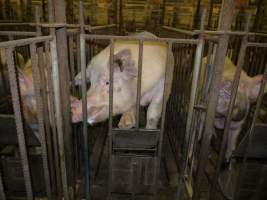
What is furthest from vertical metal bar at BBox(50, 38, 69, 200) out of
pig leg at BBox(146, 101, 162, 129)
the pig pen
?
pig leg at BBox(146, 101, 162, 129)

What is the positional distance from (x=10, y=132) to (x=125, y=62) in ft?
3.51

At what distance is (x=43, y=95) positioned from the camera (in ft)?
5.39

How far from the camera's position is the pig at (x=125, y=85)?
204 cm

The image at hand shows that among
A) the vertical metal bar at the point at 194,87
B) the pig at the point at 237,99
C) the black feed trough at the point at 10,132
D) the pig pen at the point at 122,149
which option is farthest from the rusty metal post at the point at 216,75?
the black feed trough at the point at 10,132

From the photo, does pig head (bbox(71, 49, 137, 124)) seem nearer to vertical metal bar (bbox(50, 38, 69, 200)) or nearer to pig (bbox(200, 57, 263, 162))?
vertical metal bar (bbox(50, 38, 69, 200))

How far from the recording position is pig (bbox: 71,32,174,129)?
2045 millimetres

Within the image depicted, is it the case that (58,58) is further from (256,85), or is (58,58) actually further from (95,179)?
(256,85)

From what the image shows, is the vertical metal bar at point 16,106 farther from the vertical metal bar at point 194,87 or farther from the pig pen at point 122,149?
the vertical metal bar at point 194,87

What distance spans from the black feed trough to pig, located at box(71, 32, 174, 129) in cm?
36

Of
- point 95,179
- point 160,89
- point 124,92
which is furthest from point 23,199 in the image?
point 160,89

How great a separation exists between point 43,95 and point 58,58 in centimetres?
28

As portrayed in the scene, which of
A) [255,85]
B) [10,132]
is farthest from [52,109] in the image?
[255,85]

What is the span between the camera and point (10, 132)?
5.90 ft

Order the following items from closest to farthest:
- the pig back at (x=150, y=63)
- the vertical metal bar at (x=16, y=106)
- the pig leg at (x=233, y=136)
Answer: the vertical metal bar at (x=16, y=106) < the pig back at (x=150, y=63) < the pig leg at (x=233, y=136)
